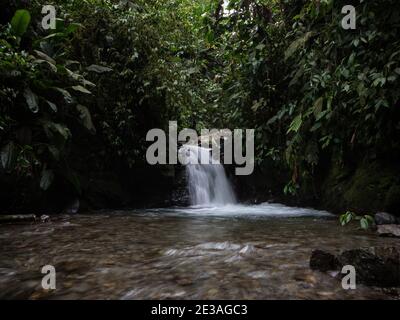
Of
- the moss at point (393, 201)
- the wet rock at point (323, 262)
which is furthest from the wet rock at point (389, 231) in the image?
the wet rock at point (323, 262)

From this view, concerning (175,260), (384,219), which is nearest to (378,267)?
(175,260)

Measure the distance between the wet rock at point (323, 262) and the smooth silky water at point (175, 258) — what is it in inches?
3.1

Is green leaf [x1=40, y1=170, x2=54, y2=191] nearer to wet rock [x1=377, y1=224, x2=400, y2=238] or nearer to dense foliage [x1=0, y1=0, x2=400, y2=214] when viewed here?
dense foliage [x1=0, y1=0, x2=400, y2=214]

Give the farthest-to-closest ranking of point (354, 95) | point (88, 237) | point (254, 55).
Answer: point (254, 55)
point (354, 95)
point (88, 237)

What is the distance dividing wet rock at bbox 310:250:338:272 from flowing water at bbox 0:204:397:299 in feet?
0.29

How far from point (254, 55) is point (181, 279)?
573cm

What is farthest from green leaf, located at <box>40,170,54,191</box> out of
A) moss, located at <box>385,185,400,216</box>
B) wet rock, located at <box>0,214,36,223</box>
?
moss, located at <box>385,185,400,216</box>

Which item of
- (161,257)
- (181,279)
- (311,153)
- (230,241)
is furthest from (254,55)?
(181,279)

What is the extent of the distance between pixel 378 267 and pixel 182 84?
670cm

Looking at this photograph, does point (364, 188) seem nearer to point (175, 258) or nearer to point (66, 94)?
point (175, 258)

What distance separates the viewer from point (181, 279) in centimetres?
272

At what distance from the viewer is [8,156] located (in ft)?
16.1
